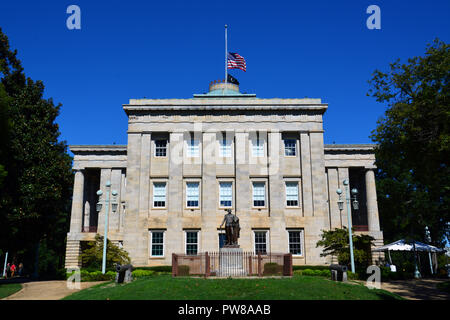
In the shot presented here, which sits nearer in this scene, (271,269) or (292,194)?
(271,269)

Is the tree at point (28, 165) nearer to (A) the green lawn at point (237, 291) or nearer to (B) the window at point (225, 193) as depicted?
(B) the window at point (225, 193)

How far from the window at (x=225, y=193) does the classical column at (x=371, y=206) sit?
13723 mm

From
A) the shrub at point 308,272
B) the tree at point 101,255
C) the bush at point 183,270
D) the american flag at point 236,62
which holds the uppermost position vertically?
the american flag at point 236,62

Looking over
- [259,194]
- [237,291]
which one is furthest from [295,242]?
[237,291]

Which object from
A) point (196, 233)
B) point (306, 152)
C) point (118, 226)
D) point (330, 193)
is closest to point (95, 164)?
point (118, 226)

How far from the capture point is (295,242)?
114ft

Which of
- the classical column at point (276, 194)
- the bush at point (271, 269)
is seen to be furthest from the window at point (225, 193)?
the bush at point (271, 269)

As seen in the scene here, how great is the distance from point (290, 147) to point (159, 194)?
40.9 ft

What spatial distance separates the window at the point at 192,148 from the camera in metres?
36.4

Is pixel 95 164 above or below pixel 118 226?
above

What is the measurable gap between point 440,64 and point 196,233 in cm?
2216

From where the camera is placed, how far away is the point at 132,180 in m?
35.6

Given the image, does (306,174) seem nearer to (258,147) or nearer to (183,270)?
(258,147)

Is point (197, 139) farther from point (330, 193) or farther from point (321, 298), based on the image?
point (321, 298)
